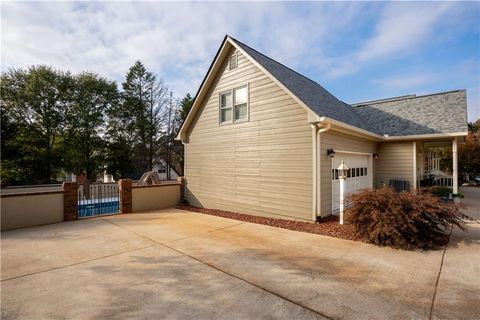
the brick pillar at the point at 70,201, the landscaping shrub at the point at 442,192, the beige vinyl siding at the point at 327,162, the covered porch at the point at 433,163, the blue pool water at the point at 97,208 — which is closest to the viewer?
the beige vinyl siding at the point at 327,162

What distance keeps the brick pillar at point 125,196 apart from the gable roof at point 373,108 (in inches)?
131

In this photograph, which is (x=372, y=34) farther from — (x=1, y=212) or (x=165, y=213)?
(x=1, y=212)

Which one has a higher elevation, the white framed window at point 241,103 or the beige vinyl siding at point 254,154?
the white framed window at point 241,103

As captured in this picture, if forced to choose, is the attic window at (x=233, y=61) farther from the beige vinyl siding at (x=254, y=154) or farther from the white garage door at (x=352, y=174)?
the white garage door at (x=352, y=174)

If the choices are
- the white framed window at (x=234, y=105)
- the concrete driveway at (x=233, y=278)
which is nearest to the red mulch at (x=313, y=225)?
the concrete driveway at (x=233, y=278)

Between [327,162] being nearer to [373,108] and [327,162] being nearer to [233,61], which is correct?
[233,61]

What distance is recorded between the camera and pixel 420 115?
464 inches

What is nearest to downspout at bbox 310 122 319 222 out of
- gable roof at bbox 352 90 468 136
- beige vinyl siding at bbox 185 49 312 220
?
beige vinyl siding at bbox 185 49 312 220

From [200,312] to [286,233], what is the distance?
3999 mm

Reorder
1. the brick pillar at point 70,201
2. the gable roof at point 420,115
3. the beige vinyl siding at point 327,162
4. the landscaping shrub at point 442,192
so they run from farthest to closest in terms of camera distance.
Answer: the landscaping shrub at point 442,192, the gable roof at point 420,115, the brick pillar at point 70,201, the beige vinyl siding at point 327,162

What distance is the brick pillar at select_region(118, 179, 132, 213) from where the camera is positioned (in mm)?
9794

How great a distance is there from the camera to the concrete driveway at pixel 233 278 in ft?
9.61

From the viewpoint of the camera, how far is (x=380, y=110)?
13.6m

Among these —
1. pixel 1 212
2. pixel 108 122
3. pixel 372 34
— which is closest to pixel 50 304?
pixel 1 212
